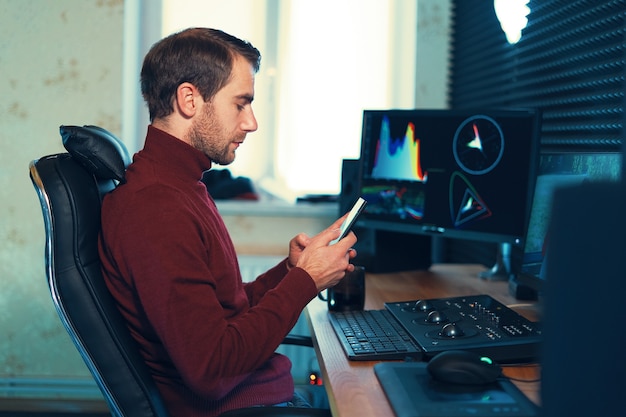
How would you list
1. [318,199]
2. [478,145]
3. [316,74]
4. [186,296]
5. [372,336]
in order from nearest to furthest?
1. [186,296]
2. [372,336]
3. [478,145]
4. [318,199]
5. [316,74]

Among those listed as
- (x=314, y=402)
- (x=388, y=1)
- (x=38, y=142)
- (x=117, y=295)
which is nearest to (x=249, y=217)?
(x=38, y=142)

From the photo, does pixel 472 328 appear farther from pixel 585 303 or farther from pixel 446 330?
pixel 585 303

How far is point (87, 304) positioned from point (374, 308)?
0.75 meters

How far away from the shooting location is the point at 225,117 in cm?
143

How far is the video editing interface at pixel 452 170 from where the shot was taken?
186 centimetres

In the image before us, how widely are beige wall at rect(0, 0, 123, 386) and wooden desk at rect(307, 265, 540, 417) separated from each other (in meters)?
1.34

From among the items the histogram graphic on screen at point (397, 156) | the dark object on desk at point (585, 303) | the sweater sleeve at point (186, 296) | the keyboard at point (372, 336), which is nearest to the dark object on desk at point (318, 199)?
the histogram graphic on screen at point (397, 156)

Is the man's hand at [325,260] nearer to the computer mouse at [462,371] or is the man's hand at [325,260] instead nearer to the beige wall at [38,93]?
the computer mouse at [462,371]

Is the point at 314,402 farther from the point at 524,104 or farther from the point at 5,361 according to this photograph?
the point at 5,361

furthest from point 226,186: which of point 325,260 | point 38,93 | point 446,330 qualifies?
point 446,330

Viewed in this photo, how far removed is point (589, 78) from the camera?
6.02 ft

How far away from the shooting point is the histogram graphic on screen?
212 cm

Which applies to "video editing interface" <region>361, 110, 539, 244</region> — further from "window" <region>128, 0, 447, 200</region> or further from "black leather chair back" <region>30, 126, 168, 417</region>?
"black leather chair back" <region>30, 126, 168, 417</region>

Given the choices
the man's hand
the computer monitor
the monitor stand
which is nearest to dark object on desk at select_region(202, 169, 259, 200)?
the monitor stand
